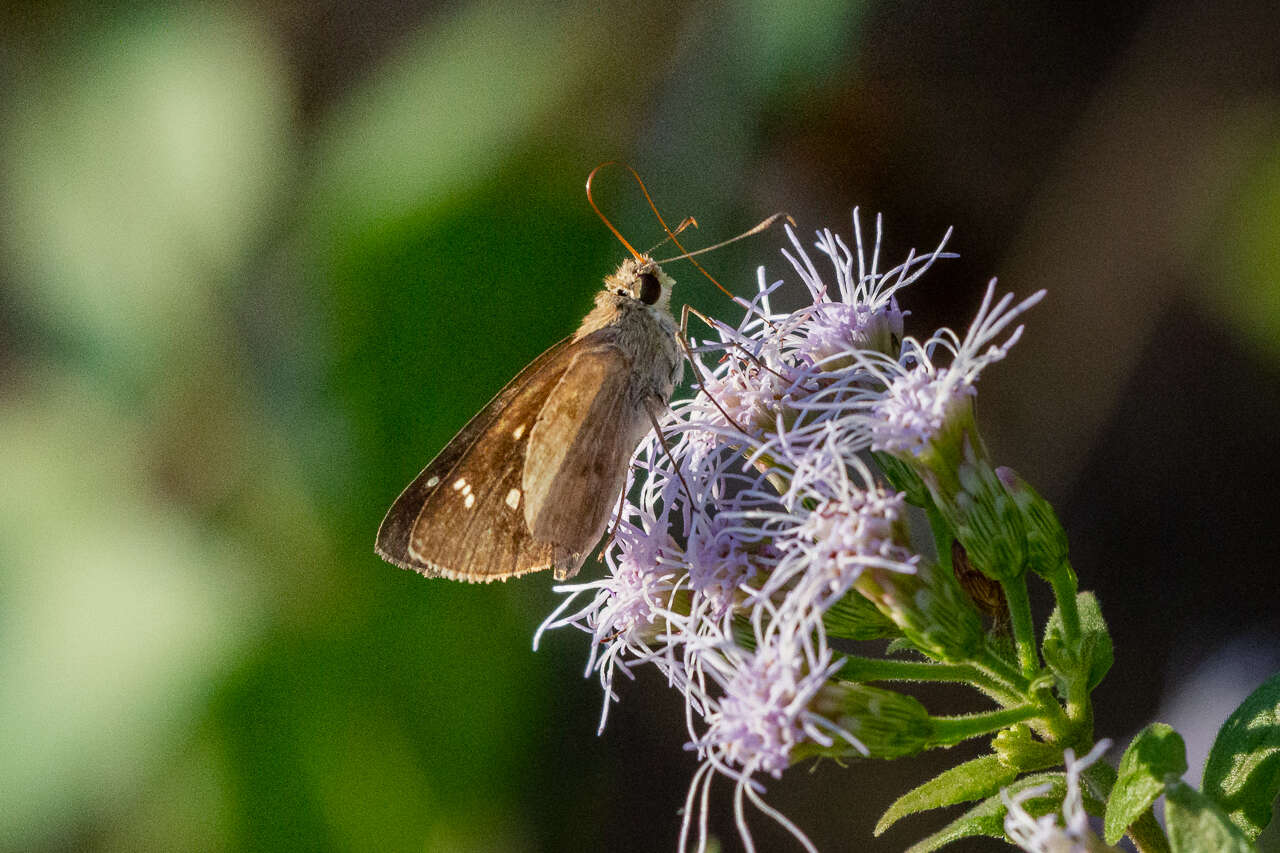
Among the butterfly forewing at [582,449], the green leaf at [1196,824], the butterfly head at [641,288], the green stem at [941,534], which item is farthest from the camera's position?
the butterfly head at [641,288]

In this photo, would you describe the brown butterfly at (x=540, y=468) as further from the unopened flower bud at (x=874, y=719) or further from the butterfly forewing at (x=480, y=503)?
the unopened flower bud at (x=874, y=719)

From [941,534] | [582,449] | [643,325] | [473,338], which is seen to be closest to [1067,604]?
[941,534]

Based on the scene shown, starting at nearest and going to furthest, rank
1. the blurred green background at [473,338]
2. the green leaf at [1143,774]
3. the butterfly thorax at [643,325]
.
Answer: the green leaf at [1143,774]
the butterfly thorax at [643,325]
the blurred green background at [473,338]

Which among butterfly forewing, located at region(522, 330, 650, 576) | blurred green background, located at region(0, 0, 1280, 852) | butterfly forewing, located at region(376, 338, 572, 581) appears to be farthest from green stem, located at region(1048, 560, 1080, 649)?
blurred green background, located at region(0, 0, 1280, 852)

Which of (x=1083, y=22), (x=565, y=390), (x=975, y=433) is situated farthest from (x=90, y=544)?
(x=1083, y=22)

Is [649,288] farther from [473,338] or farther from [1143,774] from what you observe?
[473,338]

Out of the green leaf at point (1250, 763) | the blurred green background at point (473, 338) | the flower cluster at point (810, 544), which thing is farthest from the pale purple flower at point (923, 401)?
the blurred green background at point (473, 338)
